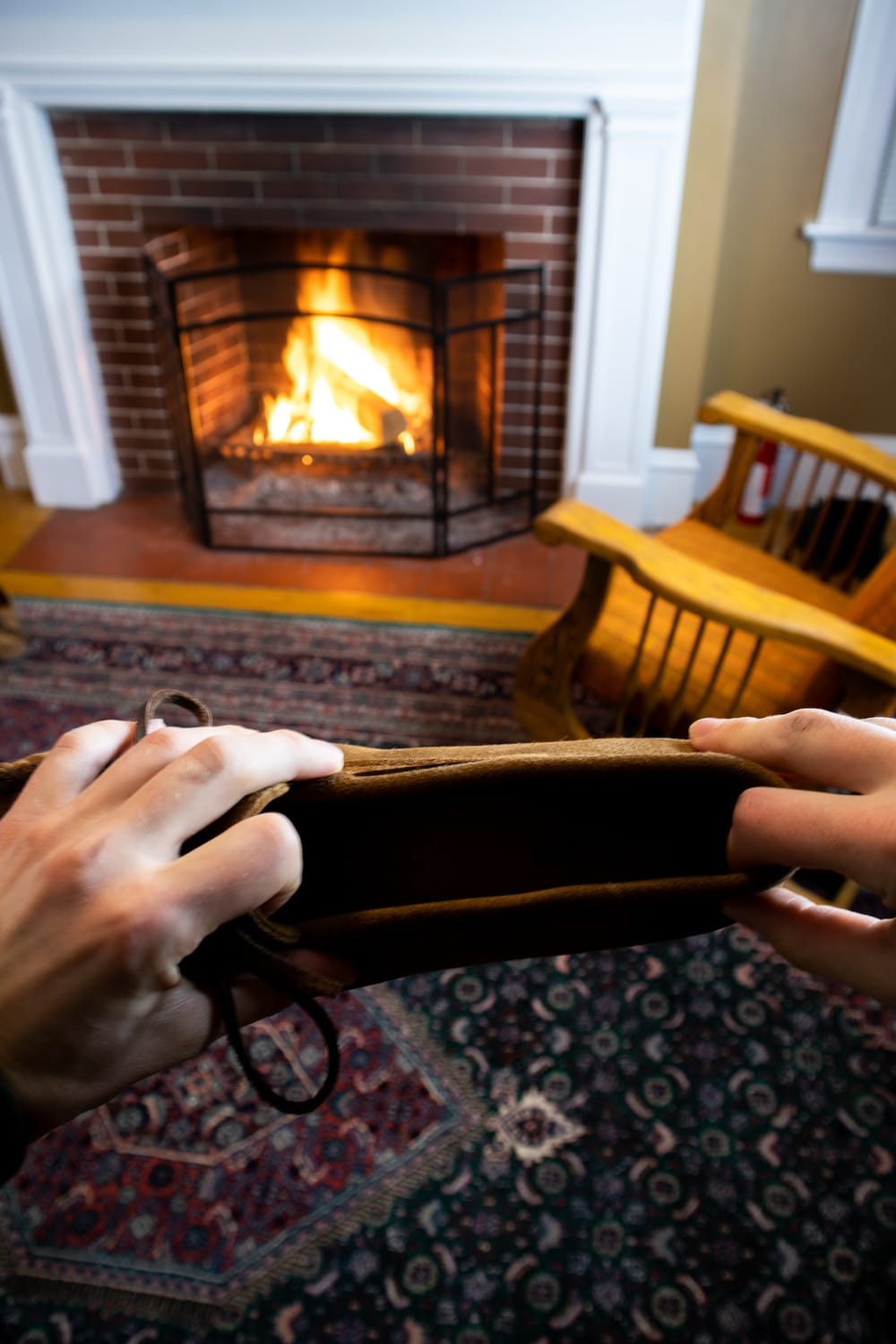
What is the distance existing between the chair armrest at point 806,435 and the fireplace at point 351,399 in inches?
32.1

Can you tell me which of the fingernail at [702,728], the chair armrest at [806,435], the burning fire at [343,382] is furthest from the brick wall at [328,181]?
the fingernail at [702,728]

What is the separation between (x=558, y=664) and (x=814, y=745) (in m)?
1.13

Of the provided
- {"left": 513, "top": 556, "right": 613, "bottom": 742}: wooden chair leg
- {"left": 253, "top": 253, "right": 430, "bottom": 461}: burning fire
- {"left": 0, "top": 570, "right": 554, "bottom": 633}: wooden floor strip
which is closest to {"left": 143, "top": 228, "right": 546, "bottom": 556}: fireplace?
{"left": 253, "top": 253, "right": 430, "bottom": 461}: burning fire

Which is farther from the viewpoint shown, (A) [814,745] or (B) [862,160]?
(B) [862,160]

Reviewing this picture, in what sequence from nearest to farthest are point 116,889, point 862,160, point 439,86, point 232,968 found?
point 116,889 < point 232,968 < point 439,86 < point 862,160

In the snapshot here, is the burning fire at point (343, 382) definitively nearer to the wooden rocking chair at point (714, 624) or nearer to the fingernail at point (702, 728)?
the wooden rocking chair at point (714, 624)

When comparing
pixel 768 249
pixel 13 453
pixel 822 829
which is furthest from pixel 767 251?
pixel 822 829

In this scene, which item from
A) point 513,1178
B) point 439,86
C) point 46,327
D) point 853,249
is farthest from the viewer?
point 46,327

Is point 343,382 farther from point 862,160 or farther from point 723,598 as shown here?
point 723,598

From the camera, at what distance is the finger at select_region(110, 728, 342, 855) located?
0.48 m

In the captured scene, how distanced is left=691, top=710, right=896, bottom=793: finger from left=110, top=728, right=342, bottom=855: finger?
272 millimetres

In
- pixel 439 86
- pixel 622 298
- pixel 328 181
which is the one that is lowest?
pixel 622 298

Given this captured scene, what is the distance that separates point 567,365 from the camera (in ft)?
8.87

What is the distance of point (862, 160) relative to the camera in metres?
2.53
